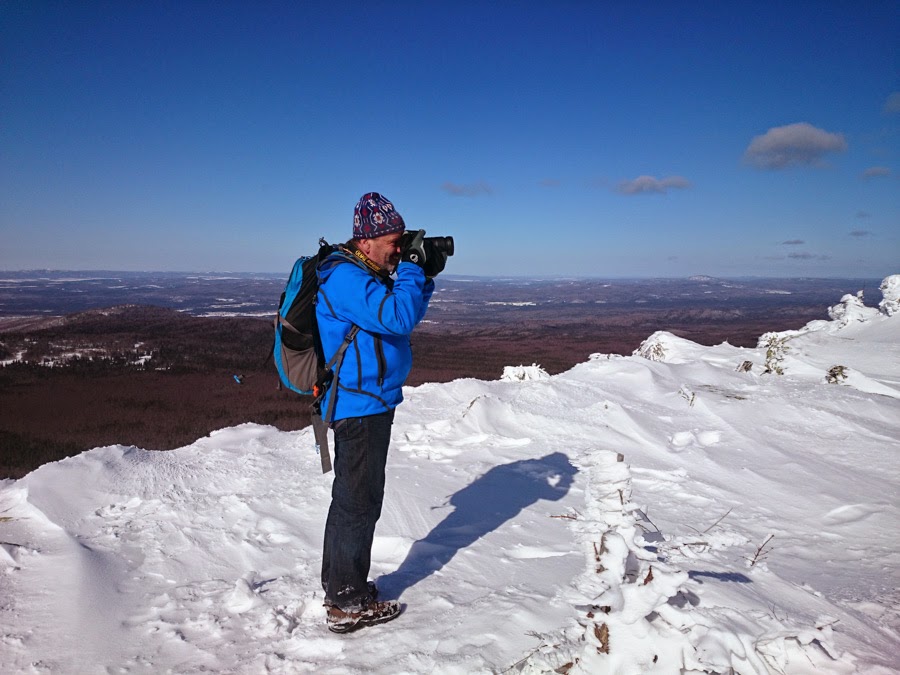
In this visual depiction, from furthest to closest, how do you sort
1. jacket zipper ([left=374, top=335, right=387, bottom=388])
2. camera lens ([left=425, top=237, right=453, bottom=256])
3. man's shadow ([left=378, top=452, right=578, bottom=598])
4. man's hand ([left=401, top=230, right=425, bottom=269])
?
man's shadow ([left=378, top=452, right=578, bottom=598])
camera lens ([left=425, top=237, right=453, bottom=256])
man's hand ([left=401, top=230, right=425, bottom=269])
jacket zipper ([left=374, top=335, right=387, bottom=388])

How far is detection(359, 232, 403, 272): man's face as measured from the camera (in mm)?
2521

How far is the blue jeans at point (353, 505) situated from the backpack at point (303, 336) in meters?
0.17

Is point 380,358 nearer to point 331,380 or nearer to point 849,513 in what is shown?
point 331,380

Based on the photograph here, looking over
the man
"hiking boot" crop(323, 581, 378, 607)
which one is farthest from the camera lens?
"hiking boot" crop(323, 581, 378, 607)

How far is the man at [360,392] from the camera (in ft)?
7.47

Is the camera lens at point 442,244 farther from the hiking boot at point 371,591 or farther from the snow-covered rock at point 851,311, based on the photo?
the snow-covered rock at point 851,311

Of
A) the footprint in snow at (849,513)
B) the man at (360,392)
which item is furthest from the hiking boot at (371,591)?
the footprint in snow at (849,513)

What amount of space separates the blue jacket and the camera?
0.61 feet

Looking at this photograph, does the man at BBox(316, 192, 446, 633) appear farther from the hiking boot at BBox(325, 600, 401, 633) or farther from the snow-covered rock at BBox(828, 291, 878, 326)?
the snow-covered rock at BBox(828, 291, 878, 326)

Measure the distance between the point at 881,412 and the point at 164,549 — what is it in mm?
7122

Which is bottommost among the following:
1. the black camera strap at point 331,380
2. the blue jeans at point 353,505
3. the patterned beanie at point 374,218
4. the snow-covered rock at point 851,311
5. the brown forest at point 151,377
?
the brown forest at point 151,377

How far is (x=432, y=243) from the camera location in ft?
8.60

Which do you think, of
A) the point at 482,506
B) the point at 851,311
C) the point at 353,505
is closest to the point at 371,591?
the point at 353,505

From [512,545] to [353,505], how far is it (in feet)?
4.30
